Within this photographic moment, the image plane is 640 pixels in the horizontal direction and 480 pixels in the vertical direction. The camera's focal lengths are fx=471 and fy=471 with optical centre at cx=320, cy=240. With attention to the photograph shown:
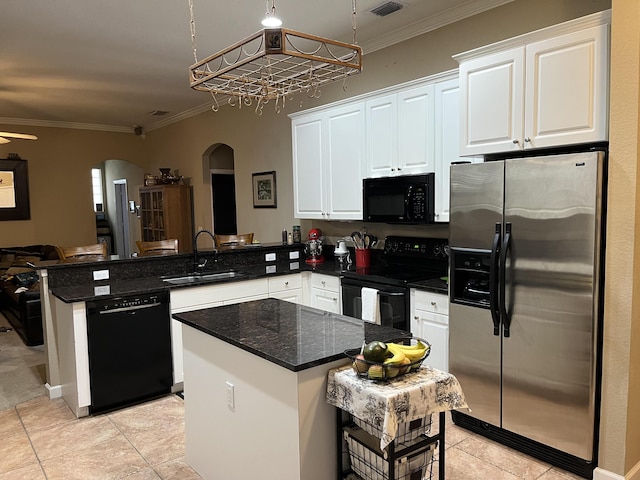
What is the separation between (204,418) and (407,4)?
3.28 meters

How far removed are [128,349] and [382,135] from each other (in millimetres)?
2675

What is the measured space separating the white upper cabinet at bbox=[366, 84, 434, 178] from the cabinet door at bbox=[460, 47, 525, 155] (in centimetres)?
64

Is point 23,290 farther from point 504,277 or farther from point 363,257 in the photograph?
point 504,277

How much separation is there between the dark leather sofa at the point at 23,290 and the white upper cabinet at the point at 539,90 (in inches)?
141

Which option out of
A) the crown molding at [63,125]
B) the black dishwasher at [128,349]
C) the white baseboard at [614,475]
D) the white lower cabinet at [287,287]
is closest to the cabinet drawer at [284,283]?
the white lower cabinet at [287,287]

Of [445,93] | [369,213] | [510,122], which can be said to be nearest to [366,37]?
[445,93]

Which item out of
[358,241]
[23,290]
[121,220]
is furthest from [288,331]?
[121,220]

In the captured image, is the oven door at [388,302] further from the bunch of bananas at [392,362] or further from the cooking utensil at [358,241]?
the bunch of bananas at [392,362]

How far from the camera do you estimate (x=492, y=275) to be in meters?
2.76

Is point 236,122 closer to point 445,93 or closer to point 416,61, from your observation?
point 416,61

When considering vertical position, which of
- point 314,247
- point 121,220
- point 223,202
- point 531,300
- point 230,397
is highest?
point 223,202

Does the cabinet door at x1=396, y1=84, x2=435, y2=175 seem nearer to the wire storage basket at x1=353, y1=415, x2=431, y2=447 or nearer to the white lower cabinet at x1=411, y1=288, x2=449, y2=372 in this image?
the white lower cabinet at x1=411, y1=288, x2=449, y2=372

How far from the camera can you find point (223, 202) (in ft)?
25.3

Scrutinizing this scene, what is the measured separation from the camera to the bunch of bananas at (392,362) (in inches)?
68.7
